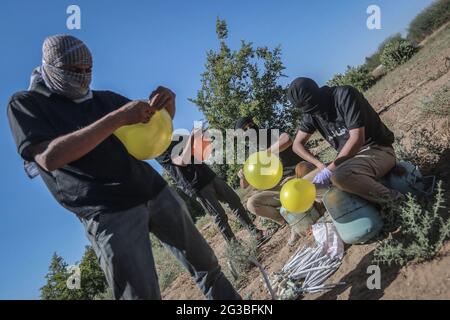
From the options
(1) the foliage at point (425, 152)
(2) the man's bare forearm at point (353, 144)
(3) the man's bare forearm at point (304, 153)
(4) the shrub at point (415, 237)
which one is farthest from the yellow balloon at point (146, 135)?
(1) the foliage at point (425, 152)

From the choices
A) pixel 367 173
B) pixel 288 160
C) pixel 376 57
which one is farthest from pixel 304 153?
pixel 376 57

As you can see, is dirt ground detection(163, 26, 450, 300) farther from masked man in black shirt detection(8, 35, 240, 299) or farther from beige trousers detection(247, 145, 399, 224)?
masked man in black shirt detection(8, 35, 240, 299)

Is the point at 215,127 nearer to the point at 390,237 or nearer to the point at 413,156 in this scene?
the point at 413,156

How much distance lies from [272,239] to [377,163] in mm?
2089

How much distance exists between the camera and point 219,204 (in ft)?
17.8

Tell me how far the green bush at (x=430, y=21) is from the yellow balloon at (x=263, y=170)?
950 inches

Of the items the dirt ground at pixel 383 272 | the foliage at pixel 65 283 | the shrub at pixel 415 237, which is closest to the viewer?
the dirt ground at pixel 383 272

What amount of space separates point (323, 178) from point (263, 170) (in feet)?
1.96

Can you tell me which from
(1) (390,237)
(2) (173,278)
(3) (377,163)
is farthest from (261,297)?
(2) (173,278)

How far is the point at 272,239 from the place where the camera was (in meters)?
5.41

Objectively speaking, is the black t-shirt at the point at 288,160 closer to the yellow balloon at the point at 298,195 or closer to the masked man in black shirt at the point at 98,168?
the yellow balloon at the point at 298,195

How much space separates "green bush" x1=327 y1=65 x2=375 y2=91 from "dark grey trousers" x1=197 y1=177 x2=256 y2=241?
15.5 metres

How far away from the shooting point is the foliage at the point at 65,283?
390 inches

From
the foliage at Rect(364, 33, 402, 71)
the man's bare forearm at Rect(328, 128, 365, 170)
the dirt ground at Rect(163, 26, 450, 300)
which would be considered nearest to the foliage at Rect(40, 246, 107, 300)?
the dirt ground at Rect(163, 26, 450, 300)
